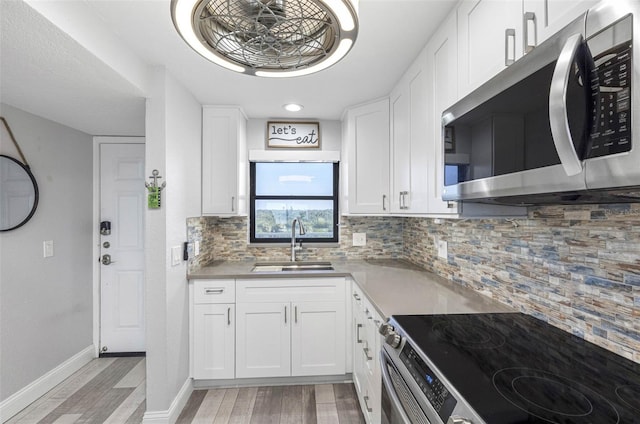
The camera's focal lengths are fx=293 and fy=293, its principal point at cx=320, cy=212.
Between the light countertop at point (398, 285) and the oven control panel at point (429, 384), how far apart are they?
34 cm

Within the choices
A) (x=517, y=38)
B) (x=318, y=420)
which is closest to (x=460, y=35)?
(x=517, y=38)

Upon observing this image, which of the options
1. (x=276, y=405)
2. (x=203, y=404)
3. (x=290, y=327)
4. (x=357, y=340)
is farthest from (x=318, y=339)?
(x=203, y=404)

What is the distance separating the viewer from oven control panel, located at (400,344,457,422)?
76 centimetres

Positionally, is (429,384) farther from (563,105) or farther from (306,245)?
(306,245)

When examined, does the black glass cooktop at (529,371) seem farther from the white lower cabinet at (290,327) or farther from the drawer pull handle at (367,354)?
the white lower cabinet at (290,327)

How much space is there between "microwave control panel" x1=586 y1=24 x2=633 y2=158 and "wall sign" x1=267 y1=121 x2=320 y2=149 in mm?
2417

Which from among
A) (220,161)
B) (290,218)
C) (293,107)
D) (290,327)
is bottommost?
(290,327)

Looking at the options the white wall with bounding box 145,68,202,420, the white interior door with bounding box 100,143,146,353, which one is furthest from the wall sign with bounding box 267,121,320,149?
the white interior door with bounding box 100,143,146,353

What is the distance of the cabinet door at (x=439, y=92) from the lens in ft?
4.35

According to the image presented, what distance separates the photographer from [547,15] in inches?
31.4

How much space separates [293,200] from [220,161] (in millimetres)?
804

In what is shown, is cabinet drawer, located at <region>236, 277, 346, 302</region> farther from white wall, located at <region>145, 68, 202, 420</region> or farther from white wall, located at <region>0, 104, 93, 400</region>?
white wall, located at <region>0, 104, 93, 400</region>

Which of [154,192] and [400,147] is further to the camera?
[400,147]

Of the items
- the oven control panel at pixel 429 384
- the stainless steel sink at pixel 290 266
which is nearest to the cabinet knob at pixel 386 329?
the oven control panel at pixel 429 384
